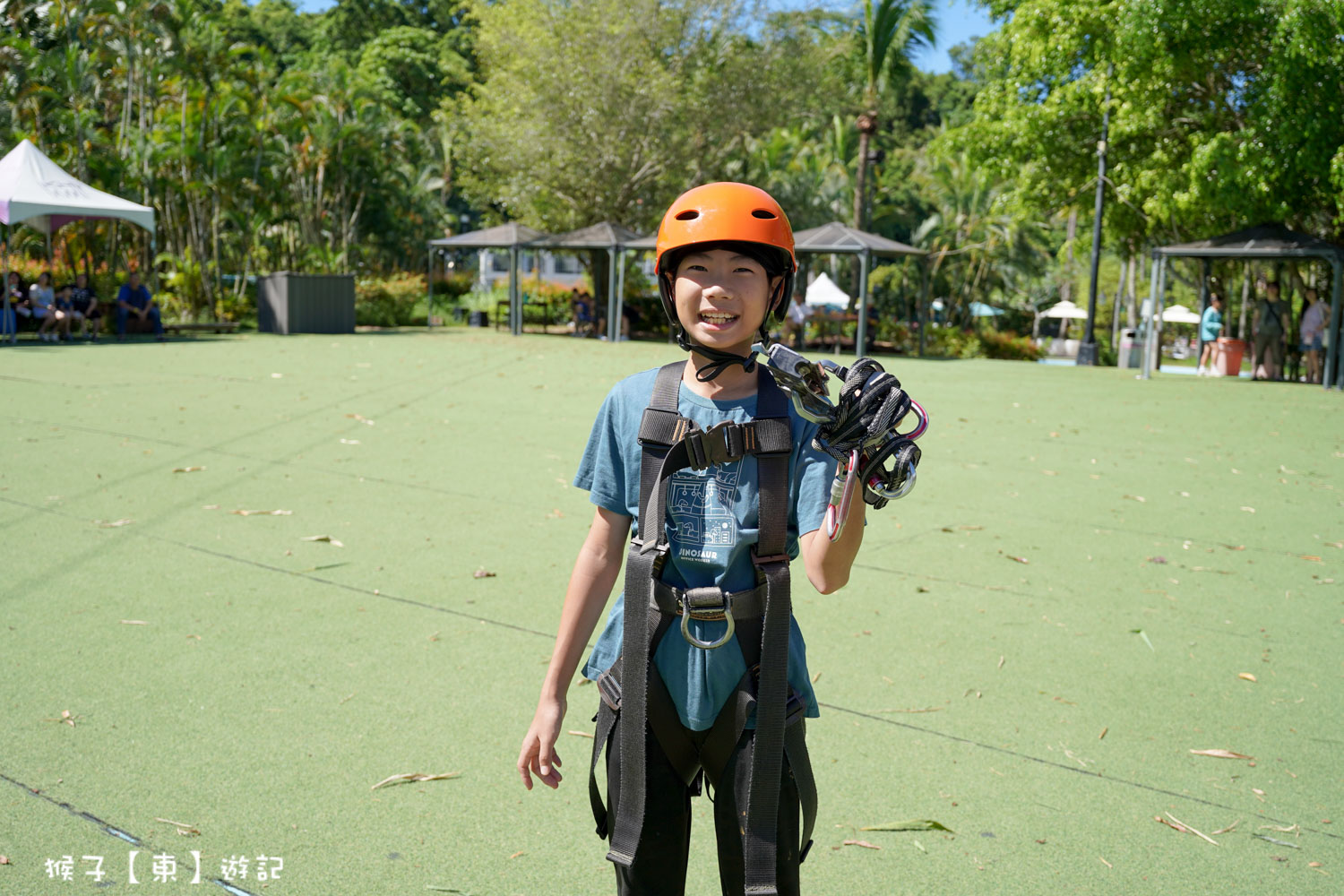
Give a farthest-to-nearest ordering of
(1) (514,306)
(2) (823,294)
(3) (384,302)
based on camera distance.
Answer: (2) (823,294) < (3) (384,302) < (1) (514,306)

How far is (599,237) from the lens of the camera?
1053 inches

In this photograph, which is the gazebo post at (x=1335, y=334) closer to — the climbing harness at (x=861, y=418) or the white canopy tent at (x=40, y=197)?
the climbing harness at (x=861, y=418)

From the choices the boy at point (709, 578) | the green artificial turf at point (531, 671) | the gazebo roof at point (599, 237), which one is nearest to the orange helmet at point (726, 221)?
the boy at point (709, 578)

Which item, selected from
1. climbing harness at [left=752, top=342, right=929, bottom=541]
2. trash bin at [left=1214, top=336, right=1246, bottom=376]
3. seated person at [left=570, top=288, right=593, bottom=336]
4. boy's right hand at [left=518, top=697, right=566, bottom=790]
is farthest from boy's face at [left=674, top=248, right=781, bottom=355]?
seated person at [left=570, top=288, right=593, bottom=336]

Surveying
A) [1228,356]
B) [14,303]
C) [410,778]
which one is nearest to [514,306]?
[14,303]

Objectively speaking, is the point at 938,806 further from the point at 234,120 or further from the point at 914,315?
the point at 914,315

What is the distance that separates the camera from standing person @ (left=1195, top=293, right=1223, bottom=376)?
23.3m

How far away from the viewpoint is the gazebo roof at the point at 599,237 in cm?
2631

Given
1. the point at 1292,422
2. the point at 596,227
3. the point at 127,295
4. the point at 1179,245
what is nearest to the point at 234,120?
the point at 127,295

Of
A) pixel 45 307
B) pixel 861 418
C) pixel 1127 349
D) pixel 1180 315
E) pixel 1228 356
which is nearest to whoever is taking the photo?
pixel 861 418

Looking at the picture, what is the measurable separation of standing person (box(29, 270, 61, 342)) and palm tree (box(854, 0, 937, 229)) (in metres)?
19.7

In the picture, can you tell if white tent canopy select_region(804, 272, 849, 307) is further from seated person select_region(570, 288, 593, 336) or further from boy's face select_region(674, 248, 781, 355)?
boy's face select_region(674, 248, 781, 355)

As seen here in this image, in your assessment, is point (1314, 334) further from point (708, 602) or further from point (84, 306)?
point (84, 306)

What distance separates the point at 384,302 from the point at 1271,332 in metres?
22.3
